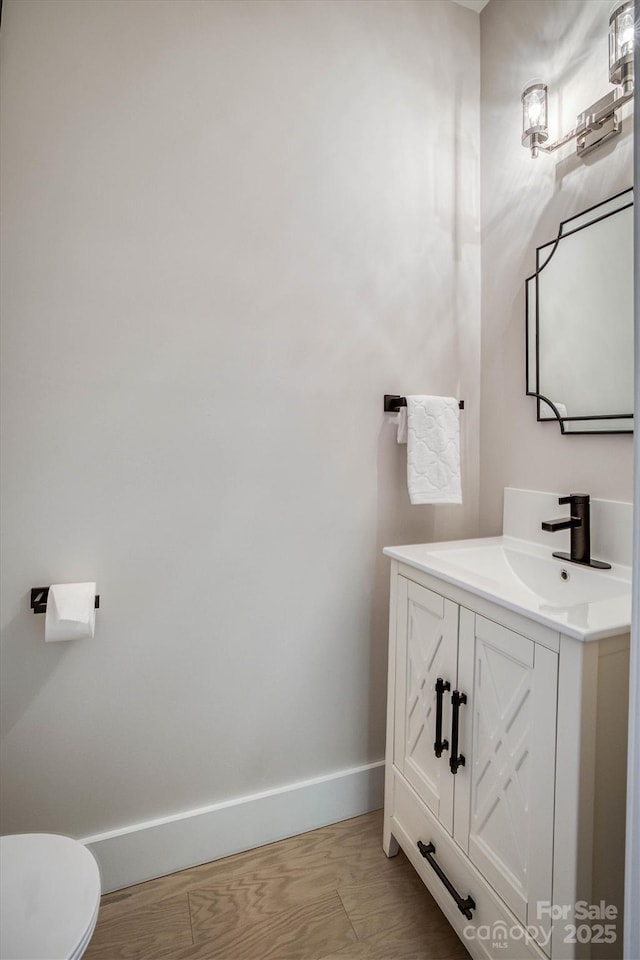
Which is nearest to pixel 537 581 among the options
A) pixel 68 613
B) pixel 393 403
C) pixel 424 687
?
pixel 424 687

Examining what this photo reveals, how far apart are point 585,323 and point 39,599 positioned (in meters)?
1.61

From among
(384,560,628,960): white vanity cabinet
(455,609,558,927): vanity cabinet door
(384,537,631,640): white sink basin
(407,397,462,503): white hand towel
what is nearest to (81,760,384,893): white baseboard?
(384,560,628,960): white vanity cabinet

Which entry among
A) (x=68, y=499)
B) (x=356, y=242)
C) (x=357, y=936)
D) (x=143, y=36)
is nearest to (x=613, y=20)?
→ (x=356, y=242)

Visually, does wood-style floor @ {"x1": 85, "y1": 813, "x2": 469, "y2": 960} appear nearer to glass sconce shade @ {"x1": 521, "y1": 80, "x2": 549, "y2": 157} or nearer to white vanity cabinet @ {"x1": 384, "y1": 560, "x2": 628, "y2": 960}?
white vanity cabinet @ {"x1": 384, "y1": 560, "x2": 628, "y2": 960}

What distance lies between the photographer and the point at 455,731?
110 centimetres

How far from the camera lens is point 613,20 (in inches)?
45.9

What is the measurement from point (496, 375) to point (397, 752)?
1.25 meters

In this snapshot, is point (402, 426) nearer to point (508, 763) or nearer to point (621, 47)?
point (508, 763)

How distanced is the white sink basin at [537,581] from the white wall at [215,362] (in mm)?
247

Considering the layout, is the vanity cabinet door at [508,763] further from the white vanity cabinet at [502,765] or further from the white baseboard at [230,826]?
the white baseboard at [230,826]

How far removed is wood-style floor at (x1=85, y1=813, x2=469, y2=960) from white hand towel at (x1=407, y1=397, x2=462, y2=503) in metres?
1.09

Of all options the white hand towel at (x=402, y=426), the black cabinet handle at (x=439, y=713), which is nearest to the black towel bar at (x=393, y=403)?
the white hand towel at (x=402, y=426)

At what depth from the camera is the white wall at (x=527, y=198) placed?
1278 mm

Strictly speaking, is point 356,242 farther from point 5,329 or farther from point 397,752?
point 397,752
